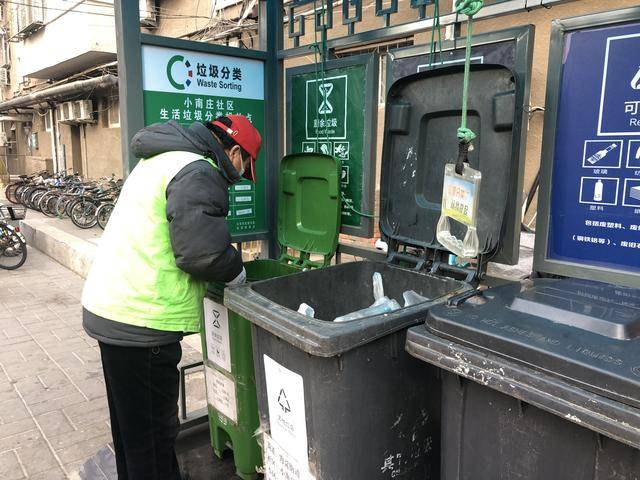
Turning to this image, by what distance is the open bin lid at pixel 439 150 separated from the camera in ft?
6.74

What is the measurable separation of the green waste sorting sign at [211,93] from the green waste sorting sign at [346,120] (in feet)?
0.93

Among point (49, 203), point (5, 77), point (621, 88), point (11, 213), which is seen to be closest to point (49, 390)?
point (621, 88)

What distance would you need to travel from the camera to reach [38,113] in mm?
20344

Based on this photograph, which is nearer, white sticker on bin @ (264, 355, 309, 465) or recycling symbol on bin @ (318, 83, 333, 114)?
white sticker on bin @ (264, 355, 309, 465)

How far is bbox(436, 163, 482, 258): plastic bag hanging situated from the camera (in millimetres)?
1865

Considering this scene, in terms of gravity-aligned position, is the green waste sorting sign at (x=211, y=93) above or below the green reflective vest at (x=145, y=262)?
above

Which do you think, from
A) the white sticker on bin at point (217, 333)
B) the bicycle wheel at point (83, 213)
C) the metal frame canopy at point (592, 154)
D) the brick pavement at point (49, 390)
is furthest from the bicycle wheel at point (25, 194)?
the metal frame canopy at point (592, 154)

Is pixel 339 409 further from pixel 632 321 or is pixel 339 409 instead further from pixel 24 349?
pixel 24 349

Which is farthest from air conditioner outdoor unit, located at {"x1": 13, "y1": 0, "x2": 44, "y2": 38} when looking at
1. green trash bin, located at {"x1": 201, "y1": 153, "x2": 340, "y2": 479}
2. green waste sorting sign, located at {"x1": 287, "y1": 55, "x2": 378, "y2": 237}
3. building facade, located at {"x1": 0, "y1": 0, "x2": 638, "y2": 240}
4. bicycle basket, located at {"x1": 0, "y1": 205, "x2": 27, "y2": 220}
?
green trash bin, located at {"x1": 201, "y1": 153, "x2": 340, "y2": 479}

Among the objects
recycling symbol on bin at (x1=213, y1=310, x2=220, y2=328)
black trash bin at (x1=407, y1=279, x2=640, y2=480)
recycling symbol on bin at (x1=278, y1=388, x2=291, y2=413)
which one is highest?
black trash bin at (x1=407, y1=279, x2=640, y2=480)

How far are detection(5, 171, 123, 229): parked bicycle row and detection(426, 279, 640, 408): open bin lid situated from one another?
405 inches

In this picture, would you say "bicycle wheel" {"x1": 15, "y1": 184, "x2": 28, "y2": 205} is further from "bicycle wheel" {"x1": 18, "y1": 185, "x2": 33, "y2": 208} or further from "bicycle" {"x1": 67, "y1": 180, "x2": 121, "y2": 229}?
"bicycle" {"x1": 67, "y1": 180, "x2": 121, "y2": 229}

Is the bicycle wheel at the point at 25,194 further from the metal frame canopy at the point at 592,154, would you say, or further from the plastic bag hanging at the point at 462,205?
the metal frame canopy at the point at 592,154

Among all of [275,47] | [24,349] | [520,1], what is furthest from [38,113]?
[520,1]
